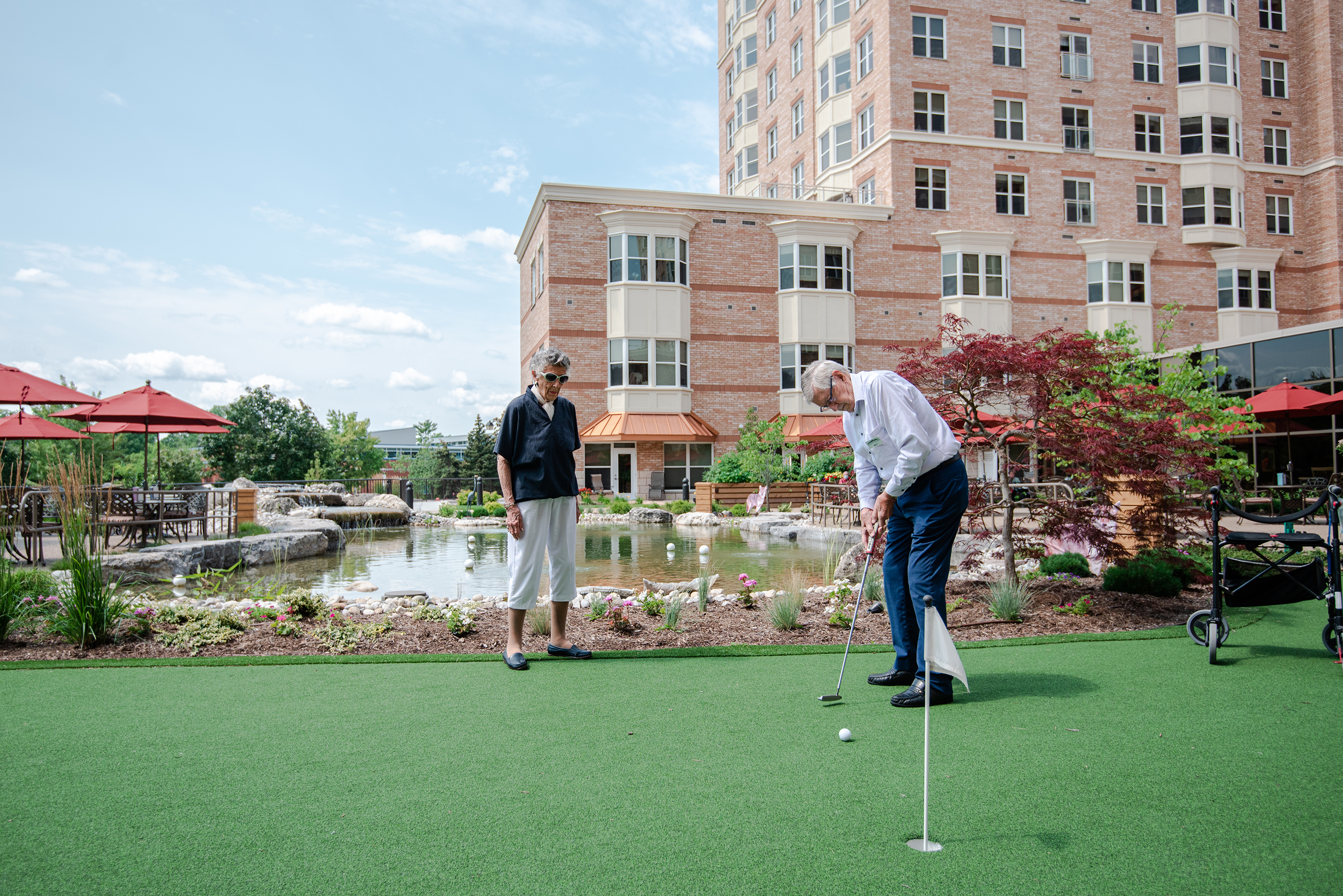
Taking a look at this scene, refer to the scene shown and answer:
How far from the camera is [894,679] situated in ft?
14.9

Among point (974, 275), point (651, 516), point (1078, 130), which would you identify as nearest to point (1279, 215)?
point (1078, 130)

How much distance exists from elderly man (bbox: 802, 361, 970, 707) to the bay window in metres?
23.0

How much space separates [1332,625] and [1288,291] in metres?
34.6

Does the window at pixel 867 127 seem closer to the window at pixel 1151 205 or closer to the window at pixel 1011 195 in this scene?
the window at pixel 1011 195

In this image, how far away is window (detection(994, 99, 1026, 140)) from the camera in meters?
29.4

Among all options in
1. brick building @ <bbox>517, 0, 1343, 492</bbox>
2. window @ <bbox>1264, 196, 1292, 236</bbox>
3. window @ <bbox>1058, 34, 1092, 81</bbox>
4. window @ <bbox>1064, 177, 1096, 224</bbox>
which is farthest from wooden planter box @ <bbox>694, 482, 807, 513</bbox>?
window @ <bbox>1264, 196, 1292, 236</bbox>

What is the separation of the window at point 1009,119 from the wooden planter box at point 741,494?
54.5 ft

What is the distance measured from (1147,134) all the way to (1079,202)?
160 inches

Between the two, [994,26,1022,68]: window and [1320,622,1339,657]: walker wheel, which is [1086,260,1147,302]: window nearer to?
[994,26,1022,68]: window

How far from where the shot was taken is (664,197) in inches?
1093

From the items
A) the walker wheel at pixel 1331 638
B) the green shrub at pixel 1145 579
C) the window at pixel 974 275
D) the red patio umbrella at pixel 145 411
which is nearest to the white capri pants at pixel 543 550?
the walker wheel at pixel 1331 638

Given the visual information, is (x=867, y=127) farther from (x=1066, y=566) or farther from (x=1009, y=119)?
(x=1066, y=566)

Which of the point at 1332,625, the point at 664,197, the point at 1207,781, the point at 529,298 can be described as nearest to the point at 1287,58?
the point at 664,197

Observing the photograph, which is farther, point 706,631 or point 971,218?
point 971,218
